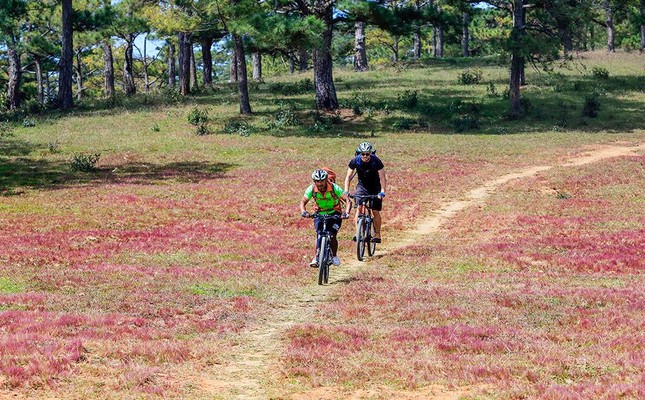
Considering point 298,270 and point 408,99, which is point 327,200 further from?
point 408,99

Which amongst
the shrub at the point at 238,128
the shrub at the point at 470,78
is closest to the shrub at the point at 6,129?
the shrub at the point at 238,128

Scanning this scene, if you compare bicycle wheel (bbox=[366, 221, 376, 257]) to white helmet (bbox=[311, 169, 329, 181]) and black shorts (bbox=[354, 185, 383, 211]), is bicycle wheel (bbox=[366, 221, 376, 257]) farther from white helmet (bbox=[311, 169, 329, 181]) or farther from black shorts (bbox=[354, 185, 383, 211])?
white helmet (bbox=[311, 169, 329, 181])

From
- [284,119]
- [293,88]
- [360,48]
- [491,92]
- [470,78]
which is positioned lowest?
[284,119]

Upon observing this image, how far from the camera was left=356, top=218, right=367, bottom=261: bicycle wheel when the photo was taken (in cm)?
1875

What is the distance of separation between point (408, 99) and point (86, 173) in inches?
1090

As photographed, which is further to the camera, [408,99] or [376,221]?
[408,99]

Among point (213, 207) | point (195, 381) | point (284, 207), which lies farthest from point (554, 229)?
point (195, 381)

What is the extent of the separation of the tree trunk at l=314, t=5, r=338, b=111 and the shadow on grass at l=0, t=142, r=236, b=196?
1547 centimetres

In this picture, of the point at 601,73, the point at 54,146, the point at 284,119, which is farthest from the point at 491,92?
the point at 54,146

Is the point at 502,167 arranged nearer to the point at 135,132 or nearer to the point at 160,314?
the point at 135,132

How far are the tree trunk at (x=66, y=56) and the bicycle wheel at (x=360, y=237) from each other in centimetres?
3947

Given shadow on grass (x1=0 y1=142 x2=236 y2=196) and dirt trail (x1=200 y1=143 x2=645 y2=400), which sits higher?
shadow on grass (x1=0 y1=142 x2=236 y2=196)

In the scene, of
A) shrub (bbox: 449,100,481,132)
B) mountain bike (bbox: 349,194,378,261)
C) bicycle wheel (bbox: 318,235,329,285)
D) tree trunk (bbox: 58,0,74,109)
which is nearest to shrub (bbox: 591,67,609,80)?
shrub (bbox: 449,100,481,132)

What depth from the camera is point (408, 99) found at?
181ft
